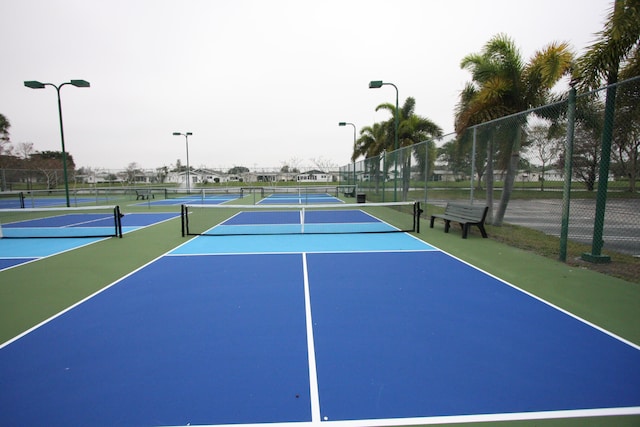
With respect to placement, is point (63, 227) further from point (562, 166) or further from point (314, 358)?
point (562, 166)

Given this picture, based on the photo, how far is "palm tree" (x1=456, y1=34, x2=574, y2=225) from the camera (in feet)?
34.9

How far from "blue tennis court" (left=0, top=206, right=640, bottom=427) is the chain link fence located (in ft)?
12.1

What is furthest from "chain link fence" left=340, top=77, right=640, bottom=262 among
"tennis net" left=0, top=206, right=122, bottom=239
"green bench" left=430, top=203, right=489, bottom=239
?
"tennis net" left=0, top=206, right=122, bottom=239

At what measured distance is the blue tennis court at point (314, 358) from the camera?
9.01ft

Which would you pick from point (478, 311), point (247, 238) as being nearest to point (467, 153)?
point (247, 238)

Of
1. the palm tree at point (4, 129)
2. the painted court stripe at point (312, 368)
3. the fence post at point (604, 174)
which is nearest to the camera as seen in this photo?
the painted court stripe at point (312, 368)

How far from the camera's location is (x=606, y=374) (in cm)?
316

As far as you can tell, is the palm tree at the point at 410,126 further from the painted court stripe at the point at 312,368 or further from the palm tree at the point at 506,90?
the painted court stripe at the point at 312,368

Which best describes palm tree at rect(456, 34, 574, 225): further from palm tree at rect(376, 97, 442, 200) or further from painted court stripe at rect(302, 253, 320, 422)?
palm tree at rect(376, 97, 442, 200)

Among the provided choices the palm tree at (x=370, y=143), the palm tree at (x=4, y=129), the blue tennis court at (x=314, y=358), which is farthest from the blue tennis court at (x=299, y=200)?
the palm tree at (x=4, y=129)

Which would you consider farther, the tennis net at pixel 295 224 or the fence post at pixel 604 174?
the tennis net at pixel 295 224

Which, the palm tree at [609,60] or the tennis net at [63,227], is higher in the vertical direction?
the palm tree at [609,60]

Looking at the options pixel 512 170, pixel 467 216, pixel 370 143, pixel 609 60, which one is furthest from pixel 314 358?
pixel 370 143

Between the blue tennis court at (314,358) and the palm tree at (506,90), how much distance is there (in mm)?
6562
